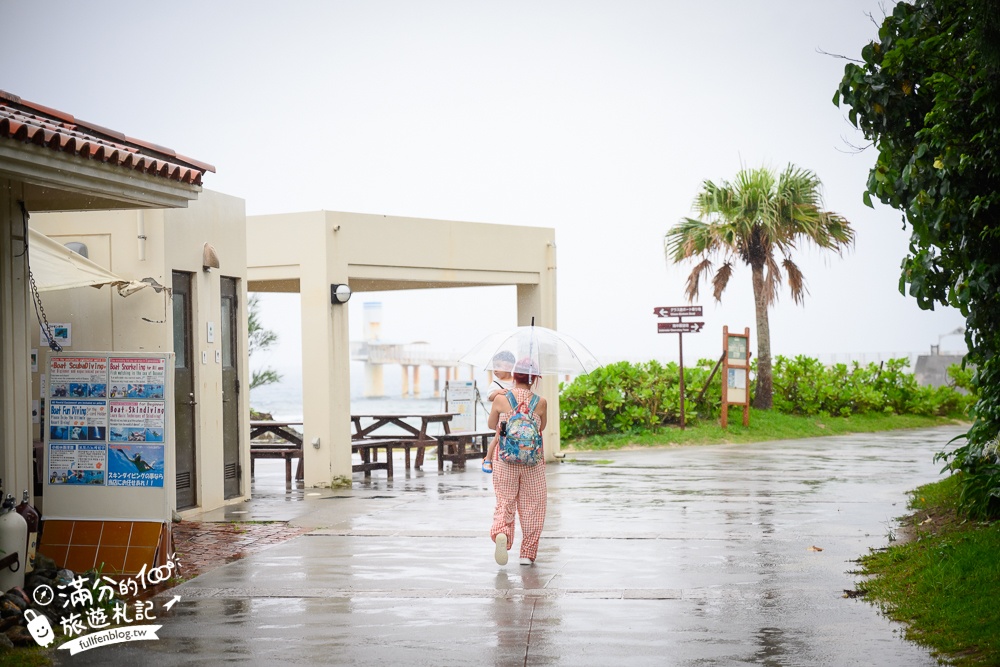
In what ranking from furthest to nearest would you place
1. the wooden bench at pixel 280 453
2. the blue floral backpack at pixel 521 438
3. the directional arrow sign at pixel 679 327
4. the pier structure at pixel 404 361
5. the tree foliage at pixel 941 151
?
1. the pier structure at pixel 404 361
2. the directional arrow sign at pixel 679 327
3. the wooden bench at pixel 280 453
4. the blue floral backpack at pixel 521 438
5. the tree foliage at pixel 941 151

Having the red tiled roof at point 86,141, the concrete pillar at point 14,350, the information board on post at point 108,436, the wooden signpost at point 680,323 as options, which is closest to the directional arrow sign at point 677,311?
the wooden signpost at point 680,323

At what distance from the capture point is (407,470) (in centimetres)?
1798

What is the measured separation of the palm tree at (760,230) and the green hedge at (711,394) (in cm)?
140

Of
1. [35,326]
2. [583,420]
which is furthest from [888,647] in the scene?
[583,420]

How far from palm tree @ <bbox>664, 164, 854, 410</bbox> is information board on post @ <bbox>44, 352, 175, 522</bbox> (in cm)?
1903

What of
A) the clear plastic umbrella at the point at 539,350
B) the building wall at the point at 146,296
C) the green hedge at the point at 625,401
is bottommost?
the green hedge at the point at 625,401

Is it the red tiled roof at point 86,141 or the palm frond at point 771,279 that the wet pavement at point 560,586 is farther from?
the palm frond at point 771,279

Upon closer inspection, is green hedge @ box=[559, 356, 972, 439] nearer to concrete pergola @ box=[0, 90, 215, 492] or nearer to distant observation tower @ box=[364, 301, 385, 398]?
concrete pergola @ box=[0, 90, 215, 492]

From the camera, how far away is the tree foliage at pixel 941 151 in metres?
7.70

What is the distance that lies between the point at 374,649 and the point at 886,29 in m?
5.91

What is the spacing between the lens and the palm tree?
1019 inches

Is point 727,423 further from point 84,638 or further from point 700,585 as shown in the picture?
point 84,638

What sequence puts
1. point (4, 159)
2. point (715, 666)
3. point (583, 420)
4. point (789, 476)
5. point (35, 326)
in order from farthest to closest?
1. point (583, 420)
2. point (789, 476)
3. point (35, 326)
4. point (4, 159)
5. point (715, 666)

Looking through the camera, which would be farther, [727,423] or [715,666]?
[727,423]
